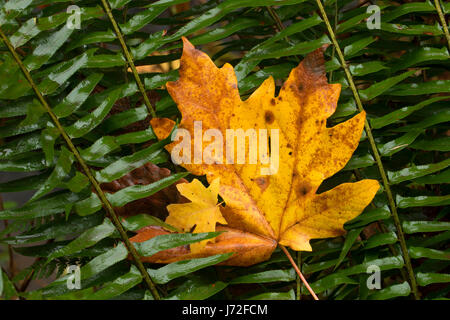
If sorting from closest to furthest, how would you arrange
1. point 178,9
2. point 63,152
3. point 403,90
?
point 63,152 < point 403,90 < point 178,9

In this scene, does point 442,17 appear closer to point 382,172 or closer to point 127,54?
point 382,172

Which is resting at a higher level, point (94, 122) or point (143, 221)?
point (94, 122)

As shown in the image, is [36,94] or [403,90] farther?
[403,90]

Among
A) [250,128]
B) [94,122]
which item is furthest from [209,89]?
[94,122]

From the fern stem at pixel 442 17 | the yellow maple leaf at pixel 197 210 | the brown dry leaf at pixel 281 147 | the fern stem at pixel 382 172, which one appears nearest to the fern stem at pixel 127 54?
the brown dry leaf at pixel 281 147

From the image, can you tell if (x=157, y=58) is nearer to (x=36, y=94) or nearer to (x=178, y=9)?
(x=36, y=94)

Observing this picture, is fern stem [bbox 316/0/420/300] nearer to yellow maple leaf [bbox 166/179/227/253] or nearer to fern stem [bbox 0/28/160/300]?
yellow maple leaf [bbox 166/179/227/253]

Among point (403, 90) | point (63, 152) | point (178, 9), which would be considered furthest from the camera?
point (178, 9)
